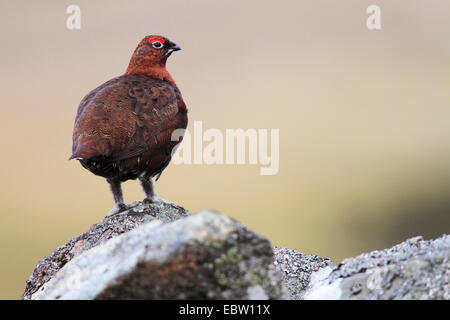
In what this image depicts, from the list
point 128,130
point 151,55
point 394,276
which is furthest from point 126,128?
point 394,276

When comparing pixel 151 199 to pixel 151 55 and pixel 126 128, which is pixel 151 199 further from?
pixel 151 55

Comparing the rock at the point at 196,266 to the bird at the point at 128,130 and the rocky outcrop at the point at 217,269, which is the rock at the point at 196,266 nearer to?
the rocky outcrop at the point at 217,269

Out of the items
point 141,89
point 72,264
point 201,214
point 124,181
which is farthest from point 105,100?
point 201,214

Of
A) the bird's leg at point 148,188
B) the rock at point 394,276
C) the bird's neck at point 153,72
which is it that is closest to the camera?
the rock at point 394,276

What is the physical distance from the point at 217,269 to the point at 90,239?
3.26m

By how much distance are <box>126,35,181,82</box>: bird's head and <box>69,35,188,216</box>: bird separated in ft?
0.75

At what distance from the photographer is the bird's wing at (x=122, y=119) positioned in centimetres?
644

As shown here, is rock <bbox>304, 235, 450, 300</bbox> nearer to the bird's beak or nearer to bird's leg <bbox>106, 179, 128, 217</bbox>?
bird's leg <bbox>106, 179, 128, 217</bbox>

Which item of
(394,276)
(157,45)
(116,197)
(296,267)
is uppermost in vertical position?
(157,45)

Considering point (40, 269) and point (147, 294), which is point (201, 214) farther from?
point (40, 269)

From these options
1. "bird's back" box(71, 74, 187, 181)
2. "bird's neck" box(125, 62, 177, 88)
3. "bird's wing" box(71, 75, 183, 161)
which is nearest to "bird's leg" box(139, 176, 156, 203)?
"bird's back" box(71, 74, 187, 181)

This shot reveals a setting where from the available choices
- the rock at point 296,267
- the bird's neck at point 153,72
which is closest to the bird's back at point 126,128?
the bird's neck at point 153,72

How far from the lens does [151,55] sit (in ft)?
26.0
